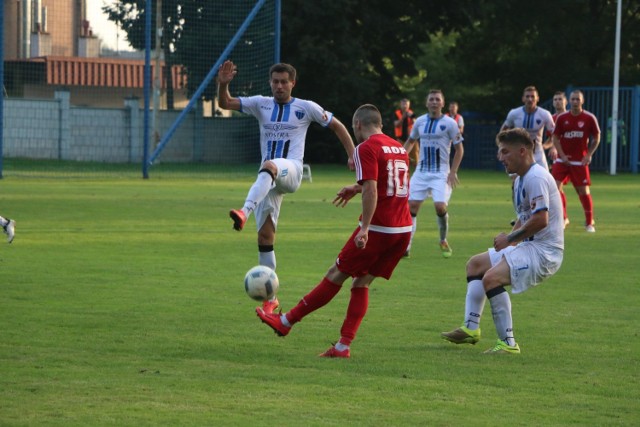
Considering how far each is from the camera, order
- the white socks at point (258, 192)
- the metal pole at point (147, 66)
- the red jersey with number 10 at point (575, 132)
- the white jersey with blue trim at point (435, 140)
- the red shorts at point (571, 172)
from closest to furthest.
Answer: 1. the white socks at point (258, 192)
2. the white jersey with blue trim at point (435, 140)
3. the red shorts at point (571, 172)
4. the red jersey with number 10 at point (575, 132)
5. the metal pole at point (147, 66)

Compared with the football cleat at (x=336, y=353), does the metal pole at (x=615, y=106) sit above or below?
above

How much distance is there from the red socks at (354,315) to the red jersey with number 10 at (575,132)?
13.2 m

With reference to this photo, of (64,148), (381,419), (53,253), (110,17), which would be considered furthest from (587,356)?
(64,148)

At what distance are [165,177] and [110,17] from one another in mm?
5664

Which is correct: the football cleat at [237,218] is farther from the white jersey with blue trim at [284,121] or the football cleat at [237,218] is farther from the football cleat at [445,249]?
the football cleat at [445,249]

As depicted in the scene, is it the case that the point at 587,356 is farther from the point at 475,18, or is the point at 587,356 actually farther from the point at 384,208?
the point at 475,18

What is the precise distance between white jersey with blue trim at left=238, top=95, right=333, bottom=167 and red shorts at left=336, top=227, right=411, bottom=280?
2776 millimetres

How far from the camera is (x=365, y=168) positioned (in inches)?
328

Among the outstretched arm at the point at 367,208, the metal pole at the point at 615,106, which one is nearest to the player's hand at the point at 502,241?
the outstretched arm at the point at 367,208

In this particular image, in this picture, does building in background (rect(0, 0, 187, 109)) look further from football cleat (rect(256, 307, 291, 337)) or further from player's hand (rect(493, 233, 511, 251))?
player's hand (rect(493, 233, 511, 251))

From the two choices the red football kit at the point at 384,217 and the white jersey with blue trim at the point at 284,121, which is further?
the white jersey with blue trim at the point at 284,121

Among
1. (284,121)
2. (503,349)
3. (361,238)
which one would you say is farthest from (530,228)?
(284,121)

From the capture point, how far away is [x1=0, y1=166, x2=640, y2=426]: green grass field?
6703 mm

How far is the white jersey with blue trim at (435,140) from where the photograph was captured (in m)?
17.0
